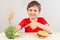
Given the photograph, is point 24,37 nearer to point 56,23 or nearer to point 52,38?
point 52,38

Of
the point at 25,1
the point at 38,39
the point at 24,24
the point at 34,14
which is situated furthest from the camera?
the point at 25,1

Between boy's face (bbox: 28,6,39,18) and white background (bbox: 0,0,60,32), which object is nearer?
boy's face (bbox: 28,6,39,18)

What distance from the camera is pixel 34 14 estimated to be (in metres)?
1.20

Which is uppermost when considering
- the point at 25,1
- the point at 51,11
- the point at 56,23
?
the point at 25,1

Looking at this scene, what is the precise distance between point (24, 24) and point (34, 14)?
0.18 metres

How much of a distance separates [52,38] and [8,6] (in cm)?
93

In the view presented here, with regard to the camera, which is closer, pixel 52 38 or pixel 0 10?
pixel 52 38

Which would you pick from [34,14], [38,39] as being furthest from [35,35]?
[34,14]

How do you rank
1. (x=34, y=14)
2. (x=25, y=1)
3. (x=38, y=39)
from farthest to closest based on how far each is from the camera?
(x=25, y=1) → (x=34, y=14) → (x=38, y=39)

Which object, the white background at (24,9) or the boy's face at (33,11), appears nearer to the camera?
the boy's face at (33,11)

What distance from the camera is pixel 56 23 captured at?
183cm

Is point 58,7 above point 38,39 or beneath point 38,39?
above

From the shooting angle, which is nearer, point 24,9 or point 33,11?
point 33,11

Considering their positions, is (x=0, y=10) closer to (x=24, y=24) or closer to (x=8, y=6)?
(x=8, y=6)
